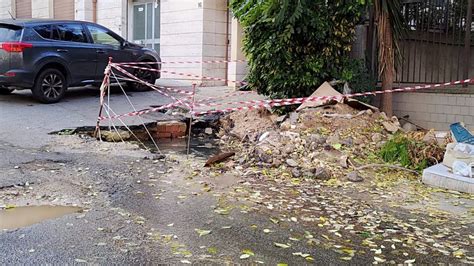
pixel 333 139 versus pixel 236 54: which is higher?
pixel 236 54

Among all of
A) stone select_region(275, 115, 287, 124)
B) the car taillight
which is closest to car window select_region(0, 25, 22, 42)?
the car taillight

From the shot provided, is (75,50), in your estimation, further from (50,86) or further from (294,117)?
(294,117)

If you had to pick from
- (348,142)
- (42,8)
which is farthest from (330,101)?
(42,8)

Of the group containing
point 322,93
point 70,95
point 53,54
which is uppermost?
point 53,54

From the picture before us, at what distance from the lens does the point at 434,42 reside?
993 cm

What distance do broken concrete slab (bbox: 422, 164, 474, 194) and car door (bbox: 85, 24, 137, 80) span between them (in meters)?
8.10

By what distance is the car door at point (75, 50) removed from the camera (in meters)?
11.1

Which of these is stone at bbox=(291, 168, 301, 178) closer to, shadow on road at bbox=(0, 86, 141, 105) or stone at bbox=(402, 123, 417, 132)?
stone at bbox=(402, 123, 417, 132)

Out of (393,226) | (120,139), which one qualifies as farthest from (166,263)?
(120,139)

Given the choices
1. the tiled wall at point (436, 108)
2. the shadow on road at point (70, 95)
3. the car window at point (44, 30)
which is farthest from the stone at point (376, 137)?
the car window at point (44, 30)

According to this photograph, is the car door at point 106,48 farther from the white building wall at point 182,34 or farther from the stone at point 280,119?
the stone at point 280,119

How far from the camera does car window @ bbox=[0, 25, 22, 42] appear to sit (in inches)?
407

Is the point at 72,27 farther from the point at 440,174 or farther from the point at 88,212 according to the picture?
the point at 440,174

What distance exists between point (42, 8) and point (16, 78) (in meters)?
15.1
